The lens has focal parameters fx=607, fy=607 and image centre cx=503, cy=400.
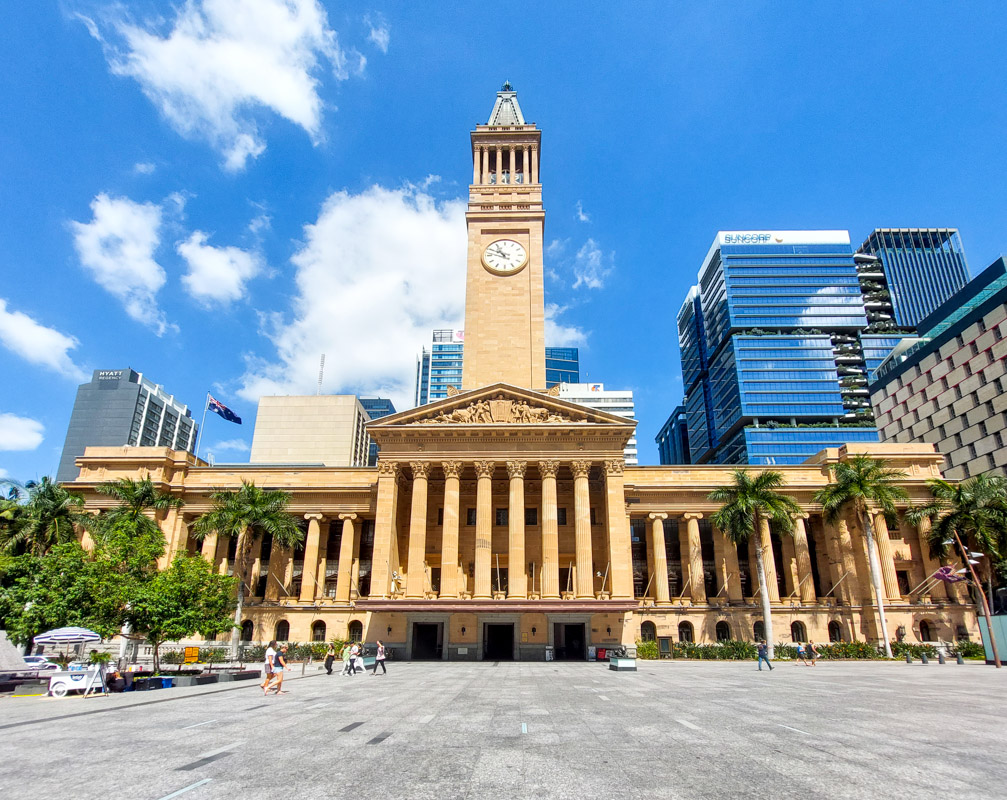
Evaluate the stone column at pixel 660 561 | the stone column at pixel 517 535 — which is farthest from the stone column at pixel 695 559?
the stone column at pixel 517 535

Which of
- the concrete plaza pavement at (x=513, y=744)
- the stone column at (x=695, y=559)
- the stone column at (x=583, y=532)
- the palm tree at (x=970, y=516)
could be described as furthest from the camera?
the stone column at (x=695, y=559)

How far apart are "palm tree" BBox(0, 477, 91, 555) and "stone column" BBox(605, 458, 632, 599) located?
42901 mm

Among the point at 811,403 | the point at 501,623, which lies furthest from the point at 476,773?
the point at 811,403

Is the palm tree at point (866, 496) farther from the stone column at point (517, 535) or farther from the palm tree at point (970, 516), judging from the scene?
the stone column at point (517, 535)

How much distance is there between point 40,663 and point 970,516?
69977 mm

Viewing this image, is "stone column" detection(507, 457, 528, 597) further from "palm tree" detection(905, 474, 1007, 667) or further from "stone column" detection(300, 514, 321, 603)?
"palm tree" detection(905, 474, 1007, 667)

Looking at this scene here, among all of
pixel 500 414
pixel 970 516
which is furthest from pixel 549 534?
pixel 970 516

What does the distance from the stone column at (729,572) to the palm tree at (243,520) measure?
3916cm

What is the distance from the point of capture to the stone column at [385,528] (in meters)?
50.1

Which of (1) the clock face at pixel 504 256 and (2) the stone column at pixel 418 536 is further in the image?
(1) the clock face at pixel 504 256

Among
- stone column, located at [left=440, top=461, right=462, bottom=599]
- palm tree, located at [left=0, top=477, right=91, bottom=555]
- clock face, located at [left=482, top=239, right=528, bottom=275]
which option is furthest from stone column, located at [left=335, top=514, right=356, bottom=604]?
clock face, located at [left=482, top=239, right=528, bottom=275]

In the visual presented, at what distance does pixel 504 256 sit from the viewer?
67938 millimetres

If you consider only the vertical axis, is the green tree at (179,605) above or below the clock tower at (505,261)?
below

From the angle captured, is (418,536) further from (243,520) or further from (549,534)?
(243,520)
